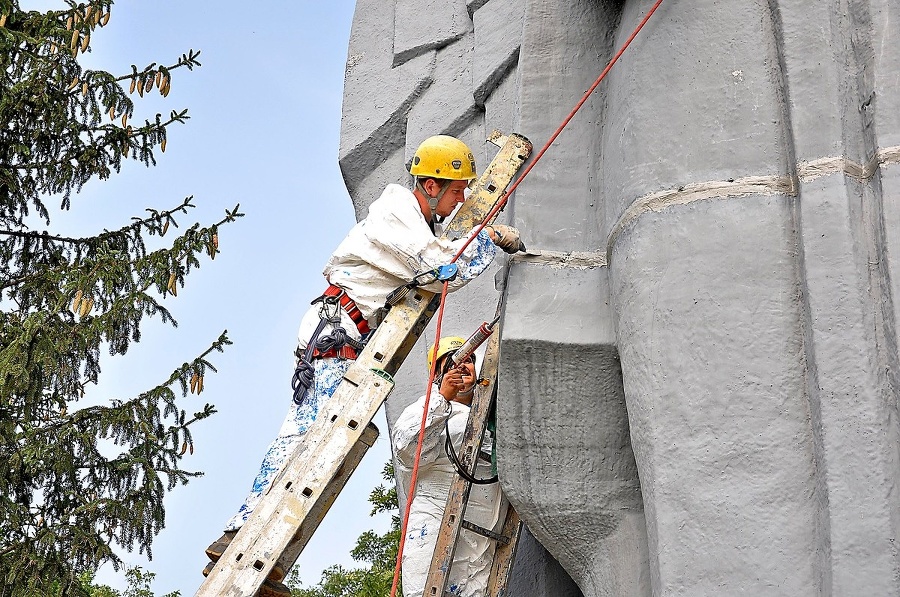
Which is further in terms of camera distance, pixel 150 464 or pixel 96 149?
pixel 96 149

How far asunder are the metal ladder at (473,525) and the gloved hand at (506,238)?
45 cm

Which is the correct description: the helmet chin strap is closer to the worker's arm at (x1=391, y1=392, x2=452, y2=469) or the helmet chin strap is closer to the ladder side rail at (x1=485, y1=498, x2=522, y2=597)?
the worker's arm at (x1=391, y1=392, x2=452, y2=469)

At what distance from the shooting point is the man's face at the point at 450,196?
5727 mm

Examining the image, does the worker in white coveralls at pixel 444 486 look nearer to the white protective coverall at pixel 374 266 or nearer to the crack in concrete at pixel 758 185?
the white protective coverall at pixel 374 266

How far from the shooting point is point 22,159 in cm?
1166

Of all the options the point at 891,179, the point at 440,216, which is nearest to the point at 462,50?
the point at 440,216

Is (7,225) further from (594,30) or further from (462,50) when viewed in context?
(594,30)

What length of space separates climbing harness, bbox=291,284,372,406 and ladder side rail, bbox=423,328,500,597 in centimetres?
53

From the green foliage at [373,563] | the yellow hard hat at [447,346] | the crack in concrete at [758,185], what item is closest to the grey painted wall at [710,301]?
the crack in concrete at [758,185]

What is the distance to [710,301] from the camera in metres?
4.59

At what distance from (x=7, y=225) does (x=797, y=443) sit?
9.01 m

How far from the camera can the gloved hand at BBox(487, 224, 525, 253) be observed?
5164 mm

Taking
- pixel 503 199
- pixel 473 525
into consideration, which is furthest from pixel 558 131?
pixel 473 525

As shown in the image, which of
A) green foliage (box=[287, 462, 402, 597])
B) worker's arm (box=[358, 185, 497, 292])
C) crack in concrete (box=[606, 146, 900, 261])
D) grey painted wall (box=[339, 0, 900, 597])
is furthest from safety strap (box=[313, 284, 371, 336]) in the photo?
green foliage (box=[287, 462, 402, 597])
